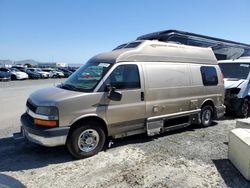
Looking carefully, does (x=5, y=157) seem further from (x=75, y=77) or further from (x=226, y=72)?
(x=226, y=72)

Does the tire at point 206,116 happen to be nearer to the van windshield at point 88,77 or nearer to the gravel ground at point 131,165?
the gravel ground at point 131,165

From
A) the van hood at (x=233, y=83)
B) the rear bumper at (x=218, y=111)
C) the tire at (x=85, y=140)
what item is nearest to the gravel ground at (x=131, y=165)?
the tire at (x=85, y=140)

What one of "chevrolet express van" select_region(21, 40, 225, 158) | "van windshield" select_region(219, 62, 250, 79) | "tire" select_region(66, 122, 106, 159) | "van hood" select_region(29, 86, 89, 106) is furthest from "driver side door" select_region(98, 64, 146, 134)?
"van windshield" select_region(219, 62, 250, 79)

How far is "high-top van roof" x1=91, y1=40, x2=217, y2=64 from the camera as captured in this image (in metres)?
5.53

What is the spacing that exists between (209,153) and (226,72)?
5.56 meters

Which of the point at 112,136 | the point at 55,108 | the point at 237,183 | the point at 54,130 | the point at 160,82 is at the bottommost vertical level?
the point at 237,183

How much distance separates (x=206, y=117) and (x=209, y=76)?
127 centimetres

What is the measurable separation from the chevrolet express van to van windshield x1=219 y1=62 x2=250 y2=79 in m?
2.79

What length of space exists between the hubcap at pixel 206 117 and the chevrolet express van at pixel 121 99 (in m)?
0.19

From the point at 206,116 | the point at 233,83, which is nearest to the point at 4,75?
the point at 233,83

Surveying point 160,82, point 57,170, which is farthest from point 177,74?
point 57,170

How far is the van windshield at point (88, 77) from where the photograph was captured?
511 cm

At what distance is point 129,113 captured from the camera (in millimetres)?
5453

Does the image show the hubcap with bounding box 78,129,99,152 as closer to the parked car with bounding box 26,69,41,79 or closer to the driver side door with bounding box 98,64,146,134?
the driver side door with bounding box 98,64,146,134
